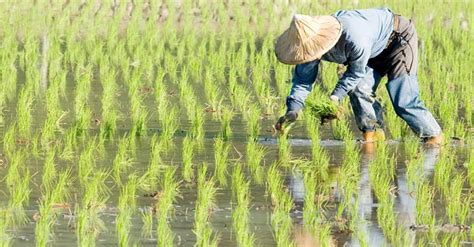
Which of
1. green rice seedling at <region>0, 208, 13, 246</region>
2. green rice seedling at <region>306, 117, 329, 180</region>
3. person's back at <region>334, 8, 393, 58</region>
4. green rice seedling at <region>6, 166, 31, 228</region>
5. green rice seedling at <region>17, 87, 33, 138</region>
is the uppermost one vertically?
person's back at <region>334, 8, 393, 58</region>

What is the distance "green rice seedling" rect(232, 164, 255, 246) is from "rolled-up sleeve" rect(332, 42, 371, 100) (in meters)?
0.82

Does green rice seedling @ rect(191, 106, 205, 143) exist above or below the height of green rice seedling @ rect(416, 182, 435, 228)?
above

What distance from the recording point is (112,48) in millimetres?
12922

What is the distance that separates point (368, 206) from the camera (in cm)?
640

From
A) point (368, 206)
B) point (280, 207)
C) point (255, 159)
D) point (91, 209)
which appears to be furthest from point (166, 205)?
point (255, 159)

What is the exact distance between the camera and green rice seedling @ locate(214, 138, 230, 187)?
280 inches

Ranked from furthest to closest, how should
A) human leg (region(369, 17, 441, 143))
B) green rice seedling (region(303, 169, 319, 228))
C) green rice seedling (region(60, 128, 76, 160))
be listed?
1. human leg (region(369, 17, 441, 143))
2. green rice seedling (region(60, 128, 76, 160))
3. green rice seedling (region(303, 169, 319, 228))

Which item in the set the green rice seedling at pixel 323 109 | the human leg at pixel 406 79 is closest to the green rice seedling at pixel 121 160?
the green rice seedling at pixel 323 109

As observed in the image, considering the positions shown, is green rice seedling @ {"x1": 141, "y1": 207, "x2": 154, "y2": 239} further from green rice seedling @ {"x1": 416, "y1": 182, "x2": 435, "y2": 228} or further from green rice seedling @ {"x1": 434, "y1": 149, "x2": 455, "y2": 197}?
green rice seedling @ {"x1": 434, "y1": 149, "x2": 455, "y2": 197}

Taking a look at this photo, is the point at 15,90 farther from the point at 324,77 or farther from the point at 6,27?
the point at 6,27

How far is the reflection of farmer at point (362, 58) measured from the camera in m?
7.36

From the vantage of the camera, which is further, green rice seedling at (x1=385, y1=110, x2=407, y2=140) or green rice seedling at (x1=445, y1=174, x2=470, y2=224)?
green rice seedling at (x1=385, y1=110, x2=407, y2=140)

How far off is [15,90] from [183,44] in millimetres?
3020

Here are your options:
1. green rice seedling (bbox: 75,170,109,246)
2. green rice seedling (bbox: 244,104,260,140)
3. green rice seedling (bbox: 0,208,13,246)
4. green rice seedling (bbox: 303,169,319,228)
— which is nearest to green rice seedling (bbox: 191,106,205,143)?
green rice seedling (bbox: 244,104,260,140)
